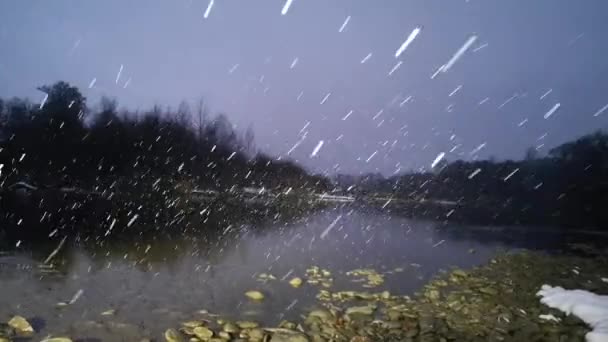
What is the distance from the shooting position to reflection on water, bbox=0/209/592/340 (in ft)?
20.8

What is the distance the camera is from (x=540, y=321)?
671cm

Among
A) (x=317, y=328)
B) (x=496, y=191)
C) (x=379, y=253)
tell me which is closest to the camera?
(x=317, y=328)

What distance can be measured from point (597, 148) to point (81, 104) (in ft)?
222

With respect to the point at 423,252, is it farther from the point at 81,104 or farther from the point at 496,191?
the point at 496,191

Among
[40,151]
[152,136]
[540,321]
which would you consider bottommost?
[540,321]

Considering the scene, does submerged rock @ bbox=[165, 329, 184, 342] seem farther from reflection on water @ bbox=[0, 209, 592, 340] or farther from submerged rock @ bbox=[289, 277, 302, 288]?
submerged rock @ bbox=[289, 277, 302, 288]

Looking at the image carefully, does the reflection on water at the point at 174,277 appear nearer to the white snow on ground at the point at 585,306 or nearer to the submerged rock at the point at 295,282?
the submerged rock at the point at 295,282

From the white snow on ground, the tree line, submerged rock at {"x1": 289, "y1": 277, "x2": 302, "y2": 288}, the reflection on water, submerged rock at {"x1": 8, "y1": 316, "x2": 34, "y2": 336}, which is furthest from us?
the tree line

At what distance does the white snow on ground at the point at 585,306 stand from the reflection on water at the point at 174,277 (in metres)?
3.22

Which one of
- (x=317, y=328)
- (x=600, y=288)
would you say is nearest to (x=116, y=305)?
(x=317, y=328)

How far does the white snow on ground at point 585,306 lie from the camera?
18.5 ft

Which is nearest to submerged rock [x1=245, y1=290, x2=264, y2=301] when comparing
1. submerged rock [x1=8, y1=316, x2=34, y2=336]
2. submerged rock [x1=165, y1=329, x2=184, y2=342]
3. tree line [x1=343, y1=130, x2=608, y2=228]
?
submerged rock [x1=165, y1=329, x2=184, y2=342]

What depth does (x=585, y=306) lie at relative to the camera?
6.83 m

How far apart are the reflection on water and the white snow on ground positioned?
3224mm
